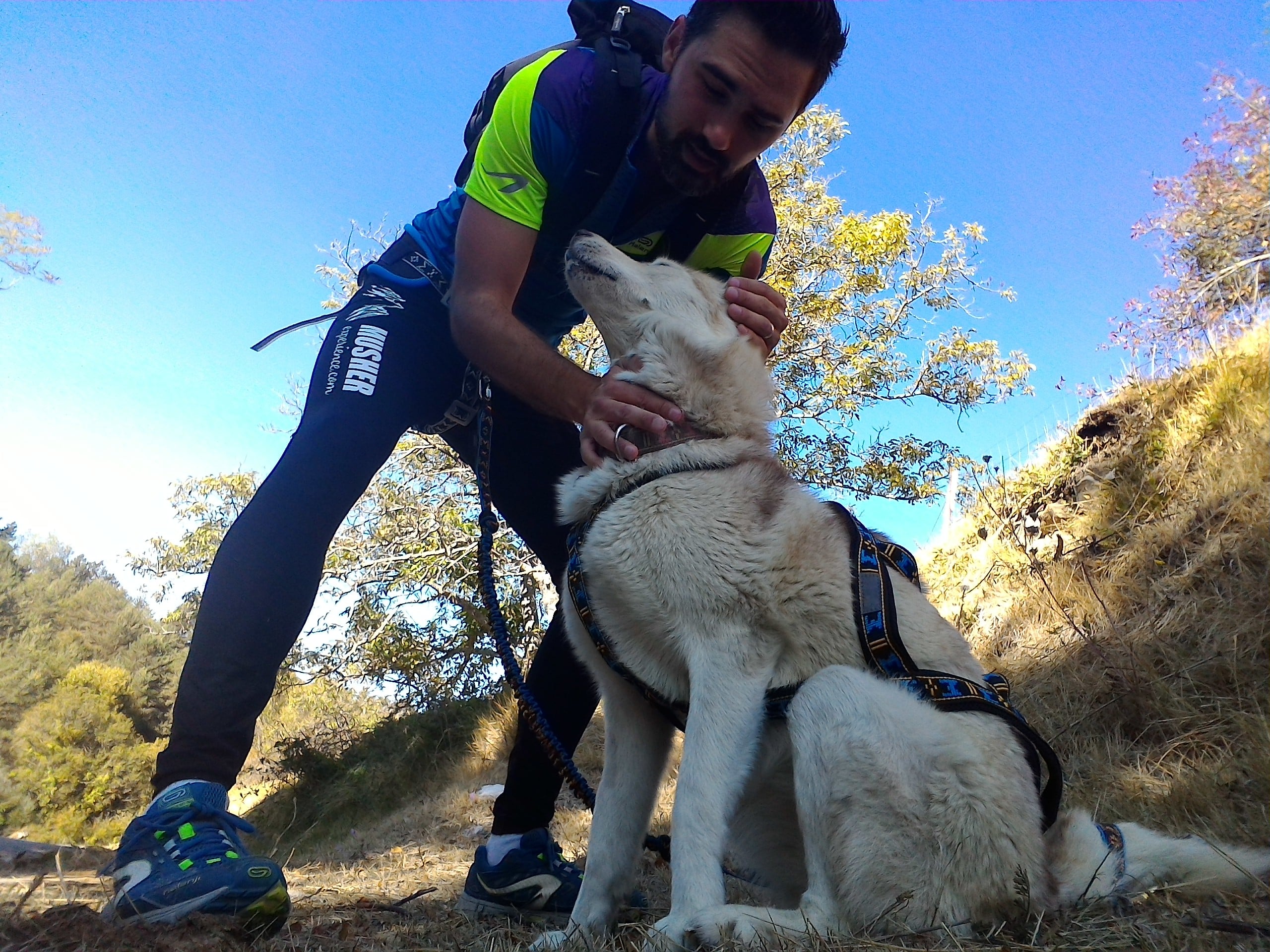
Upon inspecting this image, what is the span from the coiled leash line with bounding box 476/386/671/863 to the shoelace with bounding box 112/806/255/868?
816mm

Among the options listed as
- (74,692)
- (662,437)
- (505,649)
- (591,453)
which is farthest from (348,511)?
(74,692)

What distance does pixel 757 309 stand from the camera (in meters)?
2.66

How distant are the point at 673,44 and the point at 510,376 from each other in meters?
1.51

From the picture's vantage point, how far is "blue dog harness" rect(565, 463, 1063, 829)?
6.17ft

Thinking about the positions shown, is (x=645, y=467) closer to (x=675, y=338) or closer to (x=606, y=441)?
(x=606, y=441)

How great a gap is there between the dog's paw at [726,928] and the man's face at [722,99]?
224 centimetres

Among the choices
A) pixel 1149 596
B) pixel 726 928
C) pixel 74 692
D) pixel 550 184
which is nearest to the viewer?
pixel 726 928

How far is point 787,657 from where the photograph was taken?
198cm

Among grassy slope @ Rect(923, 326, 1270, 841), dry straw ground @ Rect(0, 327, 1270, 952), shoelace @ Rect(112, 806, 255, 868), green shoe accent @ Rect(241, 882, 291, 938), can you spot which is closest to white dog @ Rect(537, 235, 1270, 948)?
dry straw ground @ Rect(0, 327, 1270, 952)

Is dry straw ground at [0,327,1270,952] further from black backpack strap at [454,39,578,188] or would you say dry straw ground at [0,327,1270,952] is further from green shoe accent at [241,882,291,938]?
black backpack strap at [454,39,578,188]

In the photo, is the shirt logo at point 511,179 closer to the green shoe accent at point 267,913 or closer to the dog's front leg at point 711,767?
the dog's front leg at point 711,767

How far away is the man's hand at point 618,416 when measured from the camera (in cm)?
222

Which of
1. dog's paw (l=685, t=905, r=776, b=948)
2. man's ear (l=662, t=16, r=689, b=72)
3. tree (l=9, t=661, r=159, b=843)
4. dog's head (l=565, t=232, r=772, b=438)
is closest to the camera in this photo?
dog's paw (l=685, t=905, r=776, b=948)

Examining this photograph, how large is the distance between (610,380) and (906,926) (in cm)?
158
